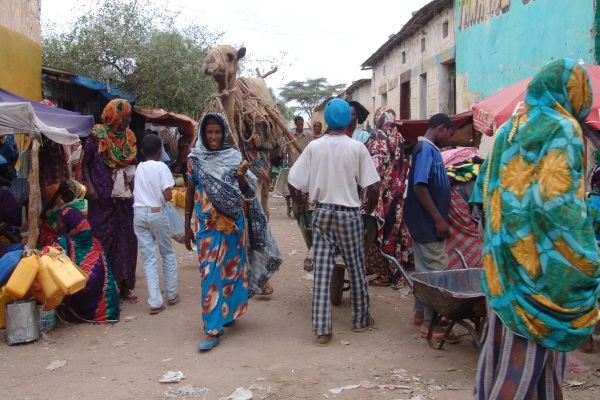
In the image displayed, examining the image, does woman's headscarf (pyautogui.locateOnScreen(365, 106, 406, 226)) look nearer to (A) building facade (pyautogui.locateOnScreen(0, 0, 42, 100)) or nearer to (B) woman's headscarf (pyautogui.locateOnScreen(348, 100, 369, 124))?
(B) woman's headscarf (pyautogui.locateOnScreen(348, 100, 369, 124))

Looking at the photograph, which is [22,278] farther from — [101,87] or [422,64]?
[422,64]

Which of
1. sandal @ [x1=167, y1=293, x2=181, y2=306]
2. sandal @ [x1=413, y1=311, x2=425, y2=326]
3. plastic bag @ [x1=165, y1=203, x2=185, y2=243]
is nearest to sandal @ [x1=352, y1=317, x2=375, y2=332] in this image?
sandal @ [x1=413, y1=311, x2=425, y2=326]

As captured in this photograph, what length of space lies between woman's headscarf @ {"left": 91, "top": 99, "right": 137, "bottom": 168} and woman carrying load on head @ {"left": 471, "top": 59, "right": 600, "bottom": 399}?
177 inches

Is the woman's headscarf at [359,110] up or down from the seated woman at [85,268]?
up

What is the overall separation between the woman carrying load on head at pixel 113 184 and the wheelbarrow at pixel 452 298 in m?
3.19

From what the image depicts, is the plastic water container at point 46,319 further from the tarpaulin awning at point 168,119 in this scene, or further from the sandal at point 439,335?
the tarpaulin awning at point 168,119

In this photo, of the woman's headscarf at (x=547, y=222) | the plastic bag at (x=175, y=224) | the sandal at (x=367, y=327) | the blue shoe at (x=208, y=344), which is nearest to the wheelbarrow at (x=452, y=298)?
the sandal at (x=367, y=327)

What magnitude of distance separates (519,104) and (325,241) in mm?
2477

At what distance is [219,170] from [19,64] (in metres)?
5.92

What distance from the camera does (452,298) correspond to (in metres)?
4.31

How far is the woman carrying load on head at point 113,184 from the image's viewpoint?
21.0 ft

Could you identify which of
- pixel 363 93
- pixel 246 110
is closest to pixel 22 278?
pixel 246 110

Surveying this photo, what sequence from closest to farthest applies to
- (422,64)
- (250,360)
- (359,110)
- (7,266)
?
(250,360) → (7,266) → (359,110) → (422,64)

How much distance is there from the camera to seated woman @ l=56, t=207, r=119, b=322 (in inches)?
234
